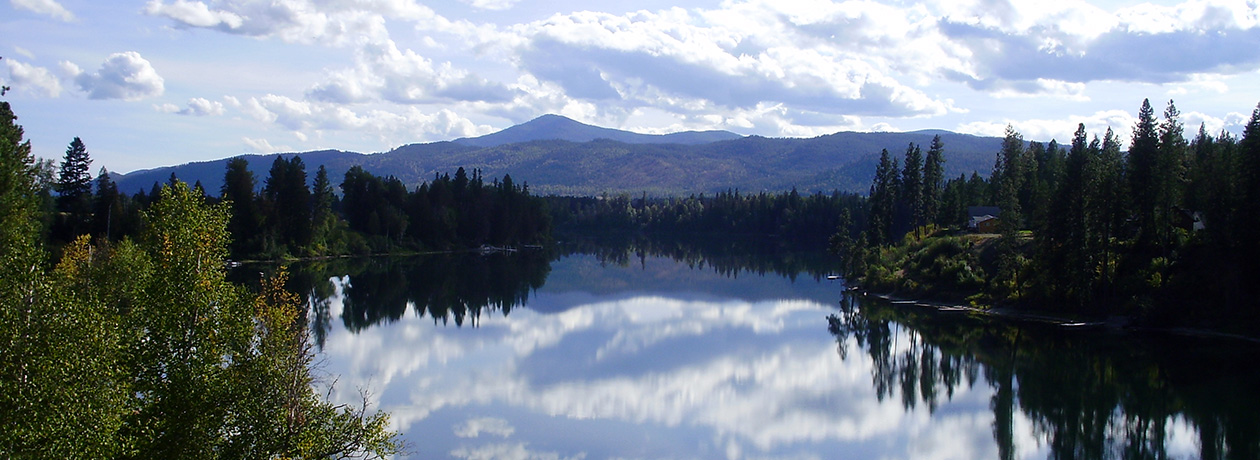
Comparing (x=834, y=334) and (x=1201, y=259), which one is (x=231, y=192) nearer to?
(x=834, y=334)

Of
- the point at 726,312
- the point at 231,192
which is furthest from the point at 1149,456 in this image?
the point at 231,192

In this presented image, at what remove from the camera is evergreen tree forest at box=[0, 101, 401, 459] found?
45.6 ft

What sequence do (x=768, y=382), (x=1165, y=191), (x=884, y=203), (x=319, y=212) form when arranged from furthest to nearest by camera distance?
1. (x=319, y=212)
2. (x=884, y=203)
3. (x=1165, y=191)
4. (x=768, y=382)

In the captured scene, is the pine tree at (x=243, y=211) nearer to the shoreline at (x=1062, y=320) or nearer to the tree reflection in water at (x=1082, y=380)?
the tree reflection in water at (x=1082, y=380)

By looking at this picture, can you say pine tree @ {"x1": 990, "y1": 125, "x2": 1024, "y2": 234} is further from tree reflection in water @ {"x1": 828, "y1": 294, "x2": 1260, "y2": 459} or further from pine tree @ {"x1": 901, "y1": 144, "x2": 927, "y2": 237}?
tree reflection in water @ {"x1": 828, "y1": 294, "x2": 1260, "y2": 459}

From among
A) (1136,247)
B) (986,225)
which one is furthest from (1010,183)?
(1136,247)

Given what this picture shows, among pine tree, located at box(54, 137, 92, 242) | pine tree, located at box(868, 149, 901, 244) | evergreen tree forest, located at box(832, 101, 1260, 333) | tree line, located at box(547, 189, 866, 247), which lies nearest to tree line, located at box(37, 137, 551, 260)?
pine tree, located at box(54, 137, 92, 242)

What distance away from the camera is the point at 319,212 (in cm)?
10144

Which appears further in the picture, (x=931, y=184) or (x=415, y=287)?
(x=931, y=184)

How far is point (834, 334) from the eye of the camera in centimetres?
5462

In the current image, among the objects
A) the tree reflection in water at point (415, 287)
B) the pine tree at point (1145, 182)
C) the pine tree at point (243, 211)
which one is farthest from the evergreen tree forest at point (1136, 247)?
the pine tree at point (243, 211)

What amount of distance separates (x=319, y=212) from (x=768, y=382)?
74.2 m

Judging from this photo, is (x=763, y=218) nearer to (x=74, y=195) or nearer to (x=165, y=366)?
(x=74, y=195)

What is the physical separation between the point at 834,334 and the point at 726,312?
12389 mm
